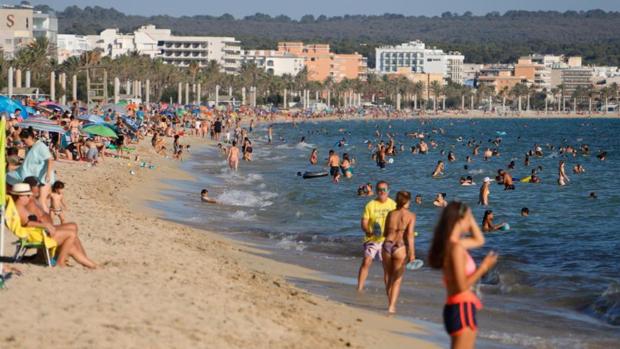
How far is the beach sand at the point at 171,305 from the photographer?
848cm

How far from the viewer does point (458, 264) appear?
6406 millimetres

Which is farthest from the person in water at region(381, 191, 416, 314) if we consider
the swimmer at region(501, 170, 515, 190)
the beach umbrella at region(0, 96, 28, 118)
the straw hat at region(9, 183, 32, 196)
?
the swimmer at region(501, 170, 515, 190)

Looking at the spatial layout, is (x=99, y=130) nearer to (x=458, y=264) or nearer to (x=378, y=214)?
(x=378, y=214)

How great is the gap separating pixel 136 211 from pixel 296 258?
5.27 meters

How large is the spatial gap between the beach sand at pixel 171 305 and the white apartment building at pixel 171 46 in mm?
160047

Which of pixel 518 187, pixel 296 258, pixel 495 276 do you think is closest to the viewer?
pixel 495 276

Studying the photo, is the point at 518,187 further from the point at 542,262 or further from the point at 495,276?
the point at 495,276

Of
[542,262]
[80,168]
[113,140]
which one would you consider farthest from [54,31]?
[542,262]

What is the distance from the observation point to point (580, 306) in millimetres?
14430

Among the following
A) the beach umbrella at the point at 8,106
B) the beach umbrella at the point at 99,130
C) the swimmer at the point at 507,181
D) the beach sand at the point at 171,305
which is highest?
the beach umbrella at the point at 8,106

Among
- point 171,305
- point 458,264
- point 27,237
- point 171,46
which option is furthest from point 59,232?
point 171,46

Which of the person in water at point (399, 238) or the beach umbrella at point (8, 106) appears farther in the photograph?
the beach umbrella at point (8, 106)

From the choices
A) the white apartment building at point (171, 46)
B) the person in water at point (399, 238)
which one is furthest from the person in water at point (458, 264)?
the white apartment building at point (171, 46)

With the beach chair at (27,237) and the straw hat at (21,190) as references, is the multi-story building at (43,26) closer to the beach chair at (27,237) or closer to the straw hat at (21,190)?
the straw hat at (21,190)
